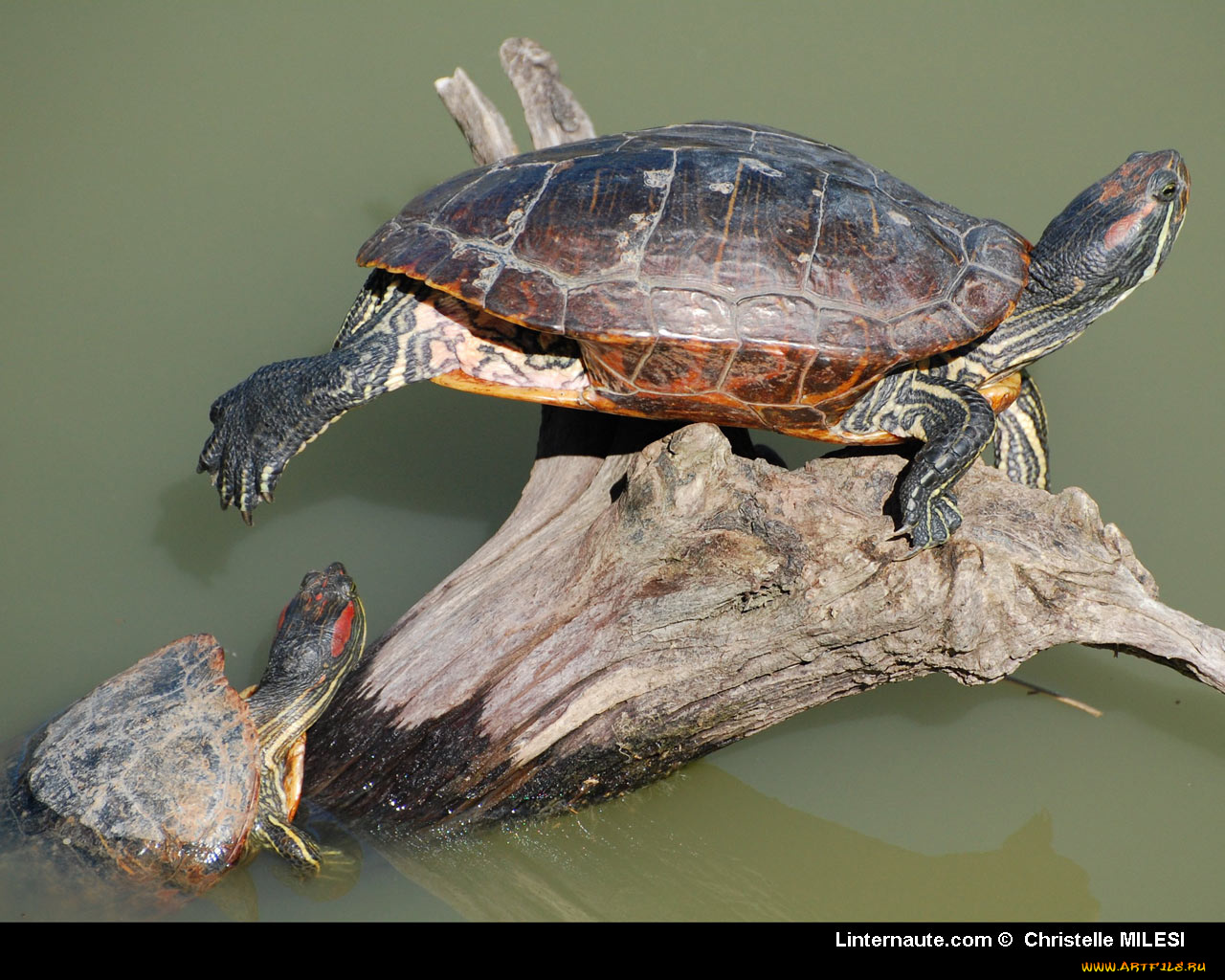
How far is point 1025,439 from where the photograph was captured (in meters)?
3.64

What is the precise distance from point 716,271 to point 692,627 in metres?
0.97

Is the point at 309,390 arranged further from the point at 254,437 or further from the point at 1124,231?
the point at 1124,231

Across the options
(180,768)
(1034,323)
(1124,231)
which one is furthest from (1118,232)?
(180,768)

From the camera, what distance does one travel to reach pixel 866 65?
19.1 ft

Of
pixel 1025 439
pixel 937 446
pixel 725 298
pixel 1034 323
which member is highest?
pixel 725 298

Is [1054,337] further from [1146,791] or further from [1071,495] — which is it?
[1146,791]

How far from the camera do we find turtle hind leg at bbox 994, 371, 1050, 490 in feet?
11.8

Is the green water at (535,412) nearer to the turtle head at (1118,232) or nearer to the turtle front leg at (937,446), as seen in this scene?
the turtle front leg at (937,446)

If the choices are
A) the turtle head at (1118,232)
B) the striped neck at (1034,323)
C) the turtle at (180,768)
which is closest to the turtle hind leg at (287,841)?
the turtle at (180,768)

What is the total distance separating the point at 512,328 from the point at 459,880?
1597mm

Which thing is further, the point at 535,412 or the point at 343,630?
the point at 535,412

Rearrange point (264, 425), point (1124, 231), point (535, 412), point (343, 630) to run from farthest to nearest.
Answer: point (535, 412) → point (1124, 231) → point (264, 425) → point (343, 630)

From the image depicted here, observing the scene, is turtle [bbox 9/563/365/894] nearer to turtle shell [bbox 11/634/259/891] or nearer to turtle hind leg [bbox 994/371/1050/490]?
turtle shell [bbox 11/634/259/891]

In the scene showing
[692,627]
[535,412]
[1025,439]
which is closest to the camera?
[692,627]
